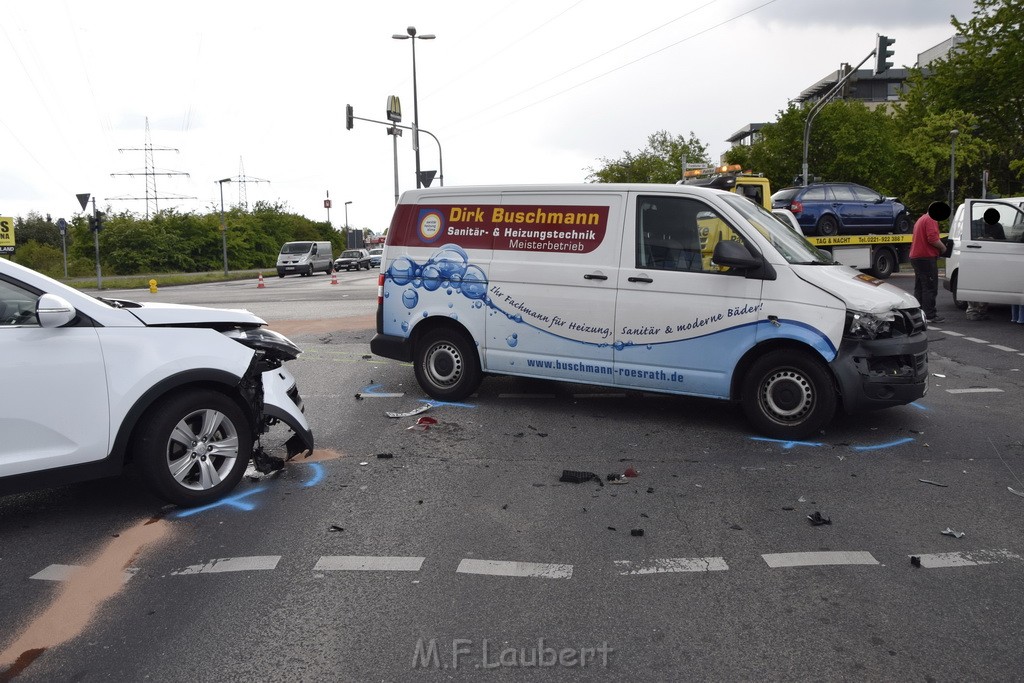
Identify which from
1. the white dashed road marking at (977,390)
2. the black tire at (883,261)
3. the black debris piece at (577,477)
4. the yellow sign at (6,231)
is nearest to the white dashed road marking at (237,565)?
the black debris piece at (577,477)

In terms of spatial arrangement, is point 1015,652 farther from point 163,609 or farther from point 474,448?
point 474,448

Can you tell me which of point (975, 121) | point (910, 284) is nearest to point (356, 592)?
point (910, 284)

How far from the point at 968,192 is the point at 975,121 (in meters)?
4.76

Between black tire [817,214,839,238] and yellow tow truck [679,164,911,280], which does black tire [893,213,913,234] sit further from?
black tire [817,214,839,238]

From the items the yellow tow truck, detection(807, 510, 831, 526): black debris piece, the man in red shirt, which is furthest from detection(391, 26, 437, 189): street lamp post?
detection(807, 510, 831, 526): black debris piece

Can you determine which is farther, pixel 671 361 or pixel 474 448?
pixel 671 361

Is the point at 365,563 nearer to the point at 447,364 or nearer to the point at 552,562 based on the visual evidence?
the point at 552,562

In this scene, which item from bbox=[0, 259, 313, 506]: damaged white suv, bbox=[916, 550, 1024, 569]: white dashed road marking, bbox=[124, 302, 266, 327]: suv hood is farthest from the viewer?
bbox=[124, 302, 266, 327]: suv hood

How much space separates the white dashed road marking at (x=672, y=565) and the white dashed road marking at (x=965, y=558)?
99 centimetres

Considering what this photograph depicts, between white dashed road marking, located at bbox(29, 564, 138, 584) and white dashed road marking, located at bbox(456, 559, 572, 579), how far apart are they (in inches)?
61.5

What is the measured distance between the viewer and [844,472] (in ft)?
19.8

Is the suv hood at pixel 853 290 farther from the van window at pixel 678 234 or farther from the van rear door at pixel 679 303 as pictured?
the van window at pixel 678 234

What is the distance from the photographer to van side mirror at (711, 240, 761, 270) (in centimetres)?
689

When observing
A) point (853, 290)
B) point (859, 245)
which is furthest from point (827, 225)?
point (853, 290)
